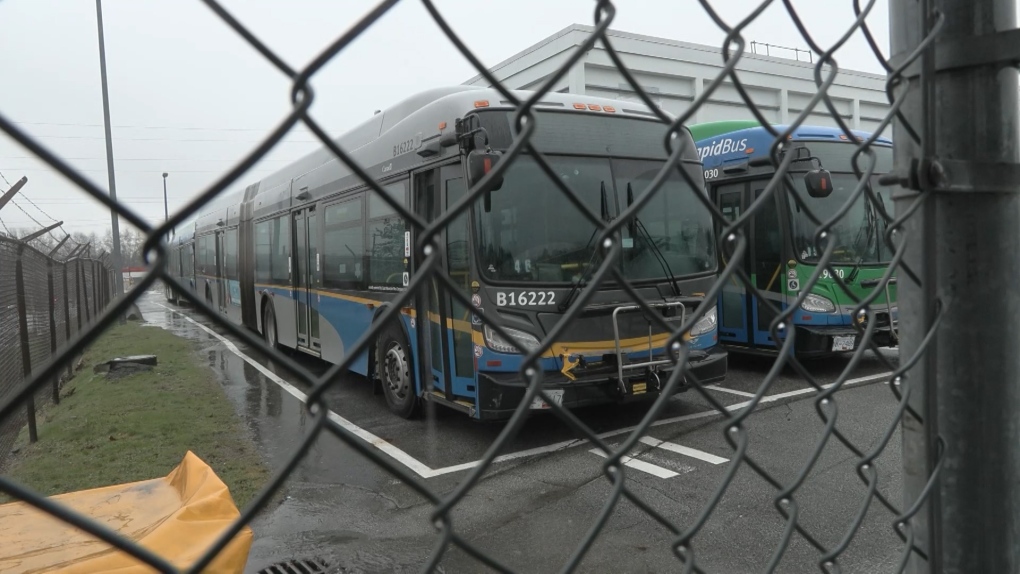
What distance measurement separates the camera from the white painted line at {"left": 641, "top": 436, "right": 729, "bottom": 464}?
552 cm

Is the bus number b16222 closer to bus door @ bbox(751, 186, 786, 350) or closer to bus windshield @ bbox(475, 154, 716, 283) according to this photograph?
bus windshield @ bbox(475, 154, 716, 283)

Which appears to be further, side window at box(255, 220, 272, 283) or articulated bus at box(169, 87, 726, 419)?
side window at box(255, 220, 272, 283)

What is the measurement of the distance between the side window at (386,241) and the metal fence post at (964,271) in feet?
18.9

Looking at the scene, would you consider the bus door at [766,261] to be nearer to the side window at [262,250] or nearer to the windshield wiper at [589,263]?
the windshield wiper at [589,263]

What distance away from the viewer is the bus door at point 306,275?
9.65 metres

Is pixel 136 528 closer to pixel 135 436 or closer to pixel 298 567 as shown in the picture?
pixel 298 567

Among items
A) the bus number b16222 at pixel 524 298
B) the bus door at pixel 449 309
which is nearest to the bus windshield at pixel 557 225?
the bus number b16222 at pixel 524 298

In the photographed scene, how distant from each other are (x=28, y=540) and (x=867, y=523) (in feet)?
13.6

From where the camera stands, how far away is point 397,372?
24.6 ft

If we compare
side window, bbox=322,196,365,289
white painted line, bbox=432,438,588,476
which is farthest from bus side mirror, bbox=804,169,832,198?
side window, bbox=322,196,365,289

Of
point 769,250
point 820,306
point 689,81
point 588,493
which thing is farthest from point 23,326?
point 820,306

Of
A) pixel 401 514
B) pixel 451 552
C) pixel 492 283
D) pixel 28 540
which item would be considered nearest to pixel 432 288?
pixel 492 283

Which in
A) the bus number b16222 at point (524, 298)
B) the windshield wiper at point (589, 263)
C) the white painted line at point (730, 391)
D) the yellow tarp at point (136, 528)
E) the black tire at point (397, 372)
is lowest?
the white painted line at point (730, 391)

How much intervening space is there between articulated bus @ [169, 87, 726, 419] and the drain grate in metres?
2.25
